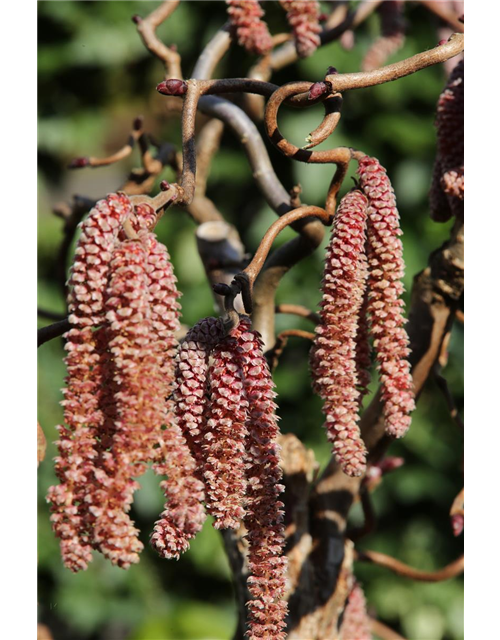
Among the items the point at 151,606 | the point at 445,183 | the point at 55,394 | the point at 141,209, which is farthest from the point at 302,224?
the point at 151,606

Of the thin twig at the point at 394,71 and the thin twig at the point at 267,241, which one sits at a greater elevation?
the thin twig at the point at 394,71

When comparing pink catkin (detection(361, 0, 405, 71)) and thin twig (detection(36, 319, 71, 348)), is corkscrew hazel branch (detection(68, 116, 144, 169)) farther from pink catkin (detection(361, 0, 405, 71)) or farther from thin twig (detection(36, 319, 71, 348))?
thin twig (detection(36, 319, 71, 348))

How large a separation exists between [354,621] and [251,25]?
30.6 inches

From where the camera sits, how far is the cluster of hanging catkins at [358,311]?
25.2 inches

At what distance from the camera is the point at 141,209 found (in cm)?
56

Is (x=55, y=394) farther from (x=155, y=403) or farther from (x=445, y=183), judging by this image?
(x=155, y=403)

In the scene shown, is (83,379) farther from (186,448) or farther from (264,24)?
(264,24)

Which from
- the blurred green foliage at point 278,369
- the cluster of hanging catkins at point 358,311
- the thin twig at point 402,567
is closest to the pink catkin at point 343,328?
the cluster of hanging catkins at point 358,311

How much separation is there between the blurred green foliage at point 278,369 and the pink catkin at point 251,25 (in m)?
1.60

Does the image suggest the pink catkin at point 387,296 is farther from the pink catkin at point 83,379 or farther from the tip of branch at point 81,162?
the tip of branch at point 81,162

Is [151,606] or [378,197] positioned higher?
[378,197]

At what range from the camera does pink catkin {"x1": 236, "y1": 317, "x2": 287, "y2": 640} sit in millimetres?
584

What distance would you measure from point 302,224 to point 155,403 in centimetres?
40
